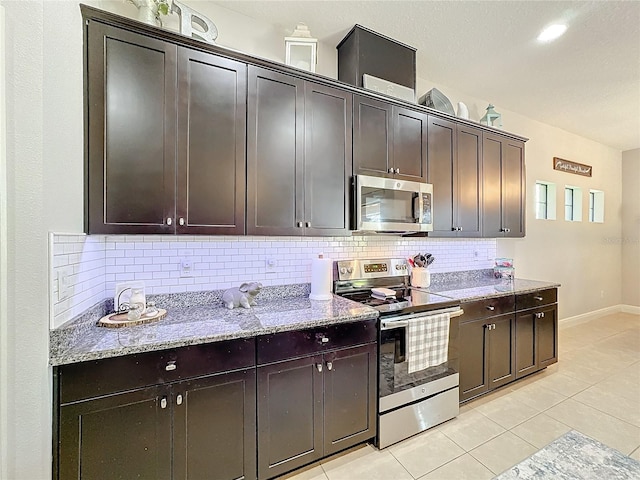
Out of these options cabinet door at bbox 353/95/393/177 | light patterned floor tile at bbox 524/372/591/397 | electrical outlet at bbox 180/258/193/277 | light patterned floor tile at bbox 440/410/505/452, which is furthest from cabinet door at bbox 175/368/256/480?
light patterned floor tile at bbox 524/372/591/397

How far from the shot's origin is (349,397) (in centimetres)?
181

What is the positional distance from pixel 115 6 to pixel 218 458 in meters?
2.78

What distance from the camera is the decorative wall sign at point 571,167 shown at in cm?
439

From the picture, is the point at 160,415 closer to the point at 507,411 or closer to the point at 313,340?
the point at 313,340

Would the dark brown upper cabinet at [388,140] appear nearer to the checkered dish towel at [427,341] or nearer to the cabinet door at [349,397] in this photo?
the checkered dish towel at [427,341]

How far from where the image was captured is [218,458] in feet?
4.79

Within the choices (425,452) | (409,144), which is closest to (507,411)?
(425,452)

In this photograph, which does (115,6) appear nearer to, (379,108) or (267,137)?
(267,137)

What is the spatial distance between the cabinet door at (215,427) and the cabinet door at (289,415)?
0.20ft

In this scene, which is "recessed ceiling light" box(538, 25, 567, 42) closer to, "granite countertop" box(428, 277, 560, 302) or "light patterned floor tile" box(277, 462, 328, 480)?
"granite countertop" box(428, 277, 560, 302)

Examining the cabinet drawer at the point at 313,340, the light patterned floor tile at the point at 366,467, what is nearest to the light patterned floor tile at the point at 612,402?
the light patterned floor tile at the point at 366,467

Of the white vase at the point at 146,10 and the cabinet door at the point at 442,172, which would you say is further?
the cabinet door at the point at 442,172

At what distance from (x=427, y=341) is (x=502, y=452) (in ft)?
2.81

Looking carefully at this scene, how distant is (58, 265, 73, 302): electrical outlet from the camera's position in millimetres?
1253
